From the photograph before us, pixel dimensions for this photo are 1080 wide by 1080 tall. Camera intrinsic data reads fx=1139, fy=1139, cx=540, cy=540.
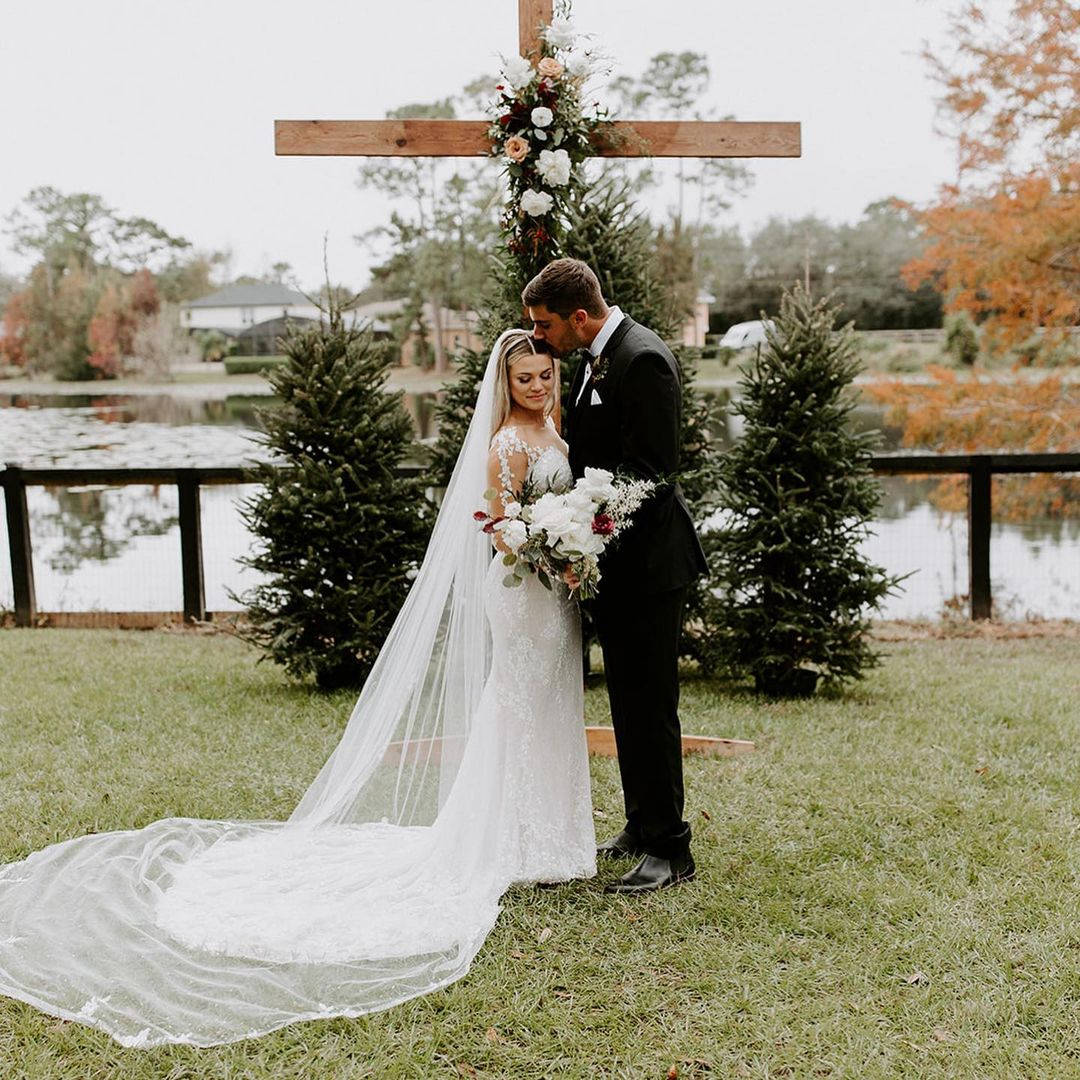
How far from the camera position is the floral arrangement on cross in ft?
17.5

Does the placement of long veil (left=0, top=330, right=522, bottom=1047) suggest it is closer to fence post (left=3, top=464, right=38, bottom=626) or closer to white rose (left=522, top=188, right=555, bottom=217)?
white rose (left=522, top=188, right=555, bottom=217)

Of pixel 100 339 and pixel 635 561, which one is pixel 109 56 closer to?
pixel 100 339

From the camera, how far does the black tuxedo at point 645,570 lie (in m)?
4.04

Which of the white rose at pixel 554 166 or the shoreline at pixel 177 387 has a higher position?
the white rose at pixel 554 166

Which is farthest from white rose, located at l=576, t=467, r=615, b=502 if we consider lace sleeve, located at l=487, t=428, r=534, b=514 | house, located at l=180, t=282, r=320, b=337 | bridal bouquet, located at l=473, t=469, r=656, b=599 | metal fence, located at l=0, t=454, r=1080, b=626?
house, located at l=180, t=282, r=320, b=337

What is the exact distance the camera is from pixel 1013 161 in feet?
33.7

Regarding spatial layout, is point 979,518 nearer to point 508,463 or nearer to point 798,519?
point 798,519

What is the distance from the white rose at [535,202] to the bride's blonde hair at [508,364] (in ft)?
→ 4.41

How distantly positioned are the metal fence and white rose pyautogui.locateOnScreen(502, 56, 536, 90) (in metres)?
4.40

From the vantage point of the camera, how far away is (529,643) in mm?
4238

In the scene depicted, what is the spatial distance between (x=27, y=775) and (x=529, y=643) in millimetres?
2719

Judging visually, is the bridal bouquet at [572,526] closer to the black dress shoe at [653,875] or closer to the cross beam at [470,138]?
the black dress shoe at [653,875]

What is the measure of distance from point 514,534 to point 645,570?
0.51m

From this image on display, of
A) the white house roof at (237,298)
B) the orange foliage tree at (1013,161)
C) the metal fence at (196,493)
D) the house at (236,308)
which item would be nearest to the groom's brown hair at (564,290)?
the metal fence at (196,493)
